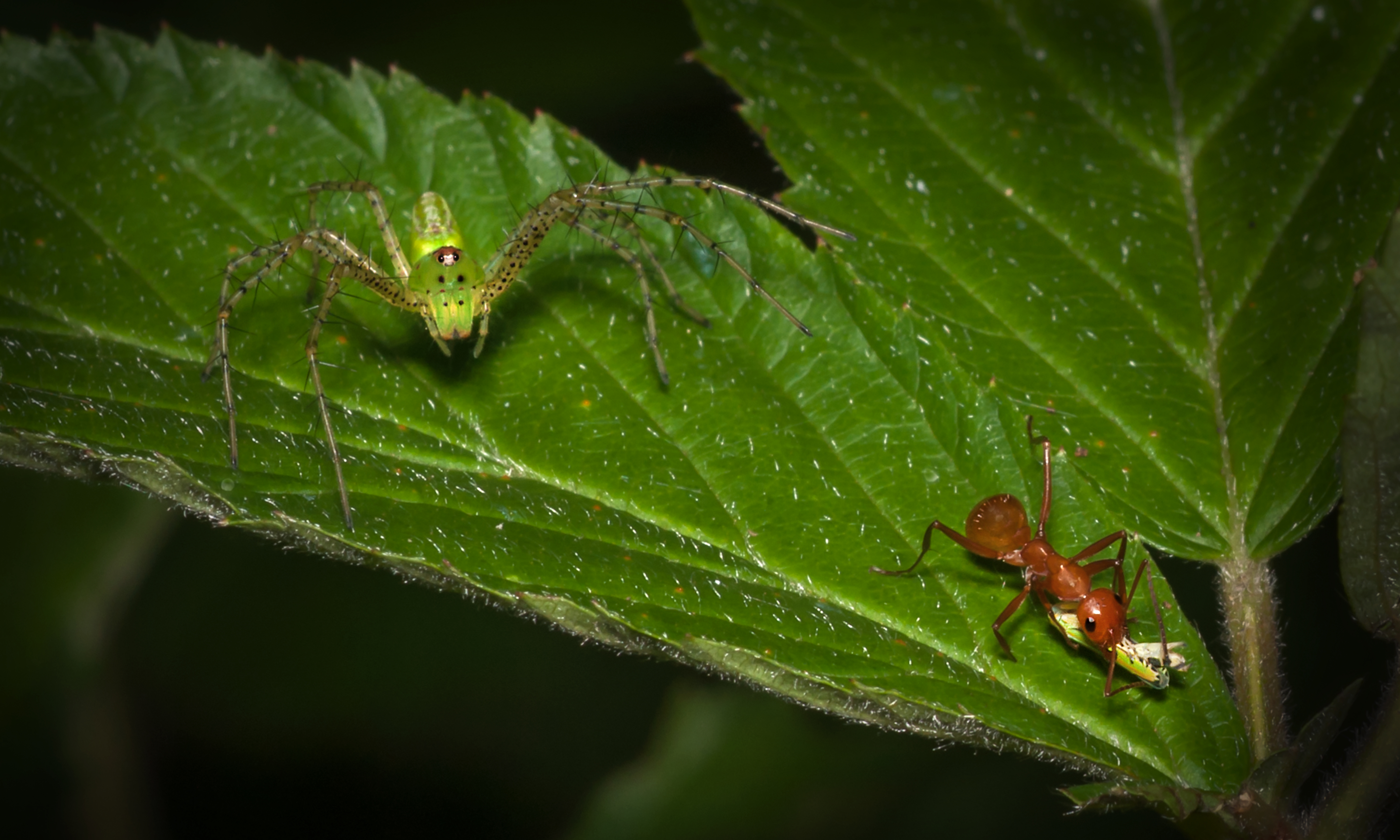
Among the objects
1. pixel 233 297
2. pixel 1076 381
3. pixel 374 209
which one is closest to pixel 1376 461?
pixel 1076 381

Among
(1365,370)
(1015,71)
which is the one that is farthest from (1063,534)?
(1015,71)

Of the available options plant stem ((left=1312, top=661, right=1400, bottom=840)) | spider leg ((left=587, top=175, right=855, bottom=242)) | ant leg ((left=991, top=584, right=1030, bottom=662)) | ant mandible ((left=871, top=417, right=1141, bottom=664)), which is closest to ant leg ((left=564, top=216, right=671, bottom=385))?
spider leg ((left=587, top=175, right=855, bottom=242))

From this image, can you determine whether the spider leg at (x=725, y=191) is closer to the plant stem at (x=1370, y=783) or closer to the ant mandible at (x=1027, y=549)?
the ant mandible at (x=1027, y=549)

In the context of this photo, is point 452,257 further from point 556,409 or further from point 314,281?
point 556,409

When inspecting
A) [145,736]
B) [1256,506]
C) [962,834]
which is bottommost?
[145,736]

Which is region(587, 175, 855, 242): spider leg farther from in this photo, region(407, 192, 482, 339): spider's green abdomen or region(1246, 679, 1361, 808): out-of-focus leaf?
region(1246, 679, 1361, 808): out-of-focus leaf

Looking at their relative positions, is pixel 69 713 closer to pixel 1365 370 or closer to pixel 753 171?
pixel 753 171

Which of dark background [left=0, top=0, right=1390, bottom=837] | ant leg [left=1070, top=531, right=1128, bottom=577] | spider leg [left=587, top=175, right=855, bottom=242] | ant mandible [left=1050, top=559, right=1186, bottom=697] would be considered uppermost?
spider leg [left=587, top=175, right=855, bottom=242]
